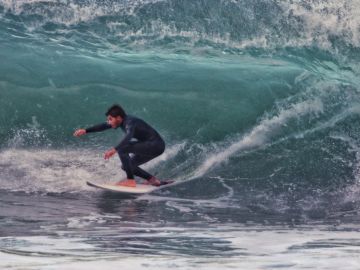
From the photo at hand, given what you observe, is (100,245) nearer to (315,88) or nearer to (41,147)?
(41,147)

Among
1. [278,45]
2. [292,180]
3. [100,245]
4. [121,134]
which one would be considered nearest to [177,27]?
[278,45]

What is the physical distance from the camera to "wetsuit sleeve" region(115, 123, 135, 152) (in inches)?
353

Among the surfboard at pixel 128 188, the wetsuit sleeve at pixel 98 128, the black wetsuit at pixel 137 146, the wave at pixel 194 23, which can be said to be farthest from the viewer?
the wave at pixel 194 23

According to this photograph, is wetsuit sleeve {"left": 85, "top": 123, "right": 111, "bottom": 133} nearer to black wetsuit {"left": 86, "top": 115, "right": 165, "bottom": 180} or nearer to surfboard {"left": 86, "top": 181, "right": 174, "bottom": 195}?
black wetsuit {"left": 86, "top": 115, "right": 165, "bottom": 180}

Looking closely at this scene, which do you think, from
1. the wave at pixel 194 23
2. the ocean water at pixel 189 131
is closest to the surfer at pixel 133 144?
the ocean water at pixel 189 131

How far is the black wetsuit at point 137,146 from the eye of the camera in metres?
9.06

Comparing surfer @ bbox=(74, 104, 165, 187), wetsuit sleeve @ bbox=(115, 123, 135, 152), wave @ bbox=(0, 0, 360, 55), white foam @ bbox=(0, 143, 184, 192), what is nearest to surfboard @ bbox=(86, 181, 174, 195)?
surfer @ bbox=(74, 104, 165, 187)

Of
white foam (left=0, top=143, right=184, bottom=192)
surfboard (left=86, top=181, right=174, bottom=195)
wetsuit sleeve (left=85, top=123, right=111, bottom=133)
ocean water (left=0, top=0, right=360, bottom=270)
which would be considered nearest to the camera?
ocean water (left=0, top=0, right=360, bottom=270)

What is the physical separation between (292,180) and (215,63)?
3392 millimetres

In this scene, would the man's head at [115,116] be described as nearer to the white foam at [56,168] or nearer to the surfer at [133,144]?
the surfer at [133,144]

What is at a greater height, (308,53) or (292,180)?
(308,53)

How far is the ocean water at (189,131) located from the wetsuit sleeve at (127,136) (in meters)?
0.55

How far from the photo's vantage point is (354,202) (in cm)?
937

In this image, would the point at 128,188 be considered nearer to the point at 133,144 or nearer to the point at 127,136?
the point at 133,144
